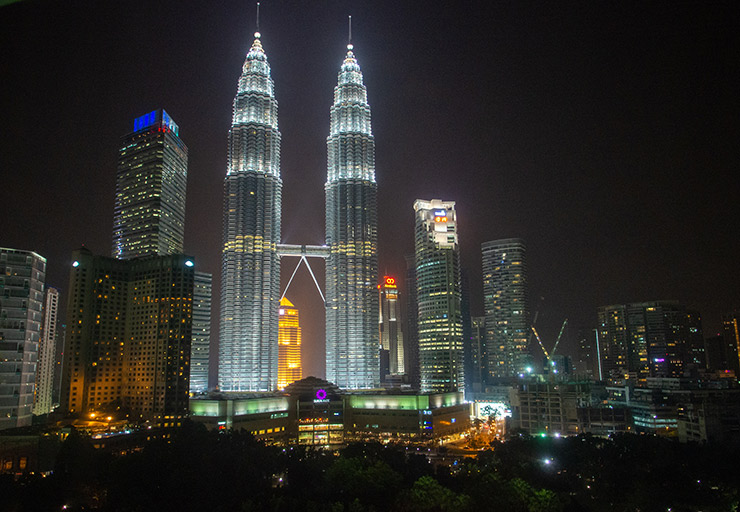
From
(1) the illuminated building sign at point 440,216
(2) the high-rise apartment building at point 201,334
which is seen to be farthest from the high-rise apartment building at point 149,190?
(1) the illuminated building sign at point 440,216

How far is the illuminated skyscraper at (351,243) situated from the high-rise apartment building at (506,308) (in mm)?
52948

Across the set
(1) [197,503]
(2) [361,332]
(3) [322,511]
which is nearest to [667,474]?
(3) [322,511]

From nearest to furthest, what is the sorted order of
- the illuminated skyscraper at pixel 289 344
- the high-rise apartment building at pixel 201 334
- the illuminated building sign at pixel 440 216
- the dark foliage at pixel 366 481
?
the dark foliage at pixel 366 481 → the high-rise apartment building at pixel 201 334 → the illuminated building sign at pixel 440 216 → the illuminated skyscraper at pixel 289 344

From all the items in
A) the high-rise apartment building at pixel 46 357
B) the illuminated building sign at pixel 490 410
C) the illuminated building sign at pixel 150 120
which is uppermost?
the illuminated building sign at pixel 150 120

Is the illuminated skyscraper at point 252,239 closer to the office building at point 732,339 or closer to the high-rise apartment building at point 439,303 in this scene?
the high-rise apartment building at point 439,303

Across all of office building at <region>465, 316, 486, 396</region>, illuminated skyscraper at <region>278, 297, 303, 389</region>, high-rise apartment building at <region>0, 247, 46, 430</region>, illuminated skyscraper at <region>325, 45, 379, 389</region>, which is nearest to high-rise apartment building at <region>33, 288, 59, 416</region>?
high-rise apartment building at <region>0, 247, 46, 430</region>

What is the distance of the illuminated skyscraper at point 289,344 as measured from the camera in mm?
178625

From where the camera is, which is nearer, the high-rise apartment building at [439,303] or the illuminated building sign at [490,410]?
the illuminated building sign at [490,410]

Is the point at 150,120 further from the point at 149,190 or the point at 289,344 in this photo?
the point at 289,344

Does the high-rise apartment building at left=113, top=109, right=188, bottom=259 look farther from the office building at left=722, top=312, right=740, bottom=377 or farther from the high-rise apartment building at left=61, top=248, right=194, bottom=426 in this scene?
the office building at left=722, top=312, right=740, bottom=377

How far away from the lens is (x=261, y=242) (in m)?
125

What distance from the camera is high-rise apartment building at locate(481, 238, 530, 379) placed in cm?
16488

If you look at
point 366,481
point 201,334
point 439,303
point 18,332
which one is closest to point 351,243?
point 439,303

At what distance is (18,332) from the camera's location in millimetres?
67250
